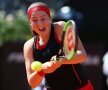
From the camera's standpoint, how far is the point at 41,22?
233 inches

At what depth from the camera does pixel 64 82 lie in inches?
245

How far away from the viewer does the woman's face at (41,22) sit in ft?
19.5

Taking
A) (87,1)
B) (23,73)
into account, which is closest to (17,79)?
(23,73)

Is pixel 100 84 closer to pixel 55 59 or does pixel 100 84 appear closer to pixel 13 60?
pixel 13 60

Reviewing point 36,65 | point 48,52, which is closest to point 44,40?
point 48,52

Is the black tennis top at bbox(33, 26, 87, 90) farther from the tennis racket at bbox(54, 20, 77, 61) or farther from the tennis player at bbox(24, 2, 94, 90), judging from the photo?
the tennis racket at bbox(54, 20, 77, 61)

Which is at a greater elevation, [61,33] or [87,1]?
[61,33]

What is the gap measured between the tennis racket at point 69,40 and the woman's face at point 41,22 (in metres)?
0.31

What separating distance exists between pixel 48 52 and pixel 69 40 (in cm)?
58

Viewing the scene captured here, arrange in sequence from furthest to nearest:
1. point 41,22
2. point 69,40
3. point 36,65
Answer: point 41,22
point 36,65
point 69,40

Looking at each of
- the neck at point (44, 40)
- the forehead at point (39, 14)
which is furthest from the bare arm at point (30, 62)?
the forehead at point (39, 14)

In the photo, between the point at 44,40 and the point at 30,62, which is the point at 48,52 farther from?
the point at 30,62

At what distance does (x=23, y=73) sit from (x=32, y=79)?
20.4 ft

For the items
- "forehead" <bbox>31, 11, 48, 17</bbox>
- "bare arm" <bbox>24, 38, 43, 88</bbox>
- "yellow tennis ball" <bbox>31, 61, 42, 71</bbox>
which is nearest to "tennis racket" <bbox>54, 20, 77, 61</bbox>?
"yellow tennis ball" <bbox>31, 61, 42, 71</bbox>
